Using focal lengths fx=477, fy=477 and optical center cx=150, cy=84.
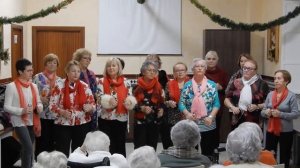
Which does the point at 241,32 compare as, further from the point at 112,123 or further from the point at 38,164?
the point at 38,164

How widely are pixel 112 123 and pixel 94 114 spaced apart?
8.8 inches

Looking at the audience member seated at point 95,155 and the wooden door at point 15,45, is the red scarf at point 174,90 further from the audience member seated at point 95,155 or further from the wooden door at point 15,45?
the wooden door at point 15,45

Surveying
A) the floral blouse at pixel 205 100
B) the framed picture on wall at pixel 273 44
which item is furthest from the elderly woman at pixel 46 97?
the framed picture on wall at pixel 273 44

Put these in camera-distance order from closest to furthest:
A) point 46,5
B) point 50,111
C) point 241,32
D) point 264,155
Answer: point 264,155
point 50,111
point 241,32
point 46,5

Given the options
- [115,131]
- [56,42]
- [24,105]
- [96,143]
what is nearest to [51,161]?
[96,143]

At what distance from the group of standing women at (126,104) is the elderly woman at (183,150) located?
1860 mm

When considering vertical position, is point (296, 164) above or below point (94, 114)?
below

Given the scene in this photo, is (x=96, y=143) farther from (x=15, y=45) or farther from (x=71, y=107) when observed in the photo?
(x=15, y=45)

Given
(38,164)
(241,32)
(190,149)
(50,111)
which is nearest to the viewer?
(38,164)

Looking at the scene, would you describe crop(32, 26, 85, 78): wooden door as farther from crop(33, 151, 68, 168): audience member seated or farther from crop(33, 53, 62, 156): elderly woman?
crop(33, 151, 68, 168): audience member seated

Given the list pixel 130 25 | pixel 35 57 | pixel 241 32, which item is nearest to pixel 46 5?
pixel 35 57

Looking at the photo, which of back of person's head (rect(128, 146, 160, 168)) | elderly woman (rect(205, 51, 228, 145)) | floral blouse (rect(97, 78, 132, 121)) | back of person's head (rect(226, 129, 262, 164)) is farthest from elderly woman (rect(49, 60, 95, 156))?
back of person's head (rect(226, 129, 262, 164))

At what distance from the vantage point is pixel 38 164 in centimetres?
268

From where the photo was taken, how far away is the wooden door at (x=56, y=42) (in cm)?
865
